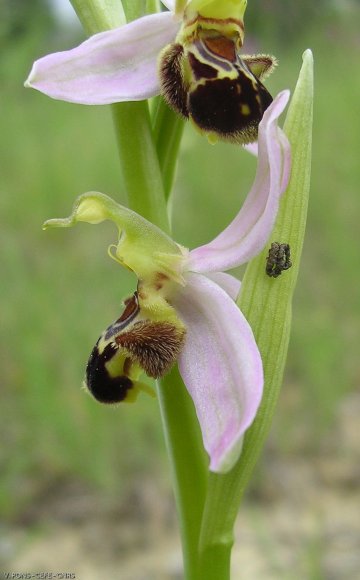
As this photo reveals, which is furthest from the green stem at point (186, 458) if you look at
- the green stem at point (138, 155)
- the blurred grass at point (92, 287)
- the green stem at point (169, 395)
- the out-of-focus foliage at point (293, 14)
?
the out-of-focus foliage at point (293, 14)

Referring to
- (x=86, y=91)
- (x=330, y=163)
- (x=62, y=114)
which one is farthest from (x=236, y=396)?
(x=62, y=114)

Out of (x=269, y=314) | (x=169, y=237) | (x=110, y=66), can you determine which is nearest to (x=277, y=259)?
(x=269, y=314)

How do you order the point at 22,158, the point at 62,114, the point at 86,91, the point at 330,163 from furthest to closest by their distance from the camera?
1. the point at 62,114
2. the point at 330,163
3. the point at 22,158
4. the point at 86,91

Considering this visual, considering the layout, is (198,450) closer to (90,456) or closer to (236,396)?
(236,396)

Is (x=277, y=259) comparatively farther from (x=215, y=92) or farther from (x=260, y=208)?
(x=215, y=92)

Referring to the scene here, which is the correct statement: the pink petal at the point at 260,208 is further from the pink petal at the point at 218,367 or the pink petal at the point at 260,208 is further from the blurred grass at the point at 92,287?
the blurred grass at the point at 92,287

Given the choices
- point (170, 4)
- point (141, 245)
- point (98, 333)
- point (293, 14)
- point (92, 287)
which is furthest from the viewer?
point (293, 14)
